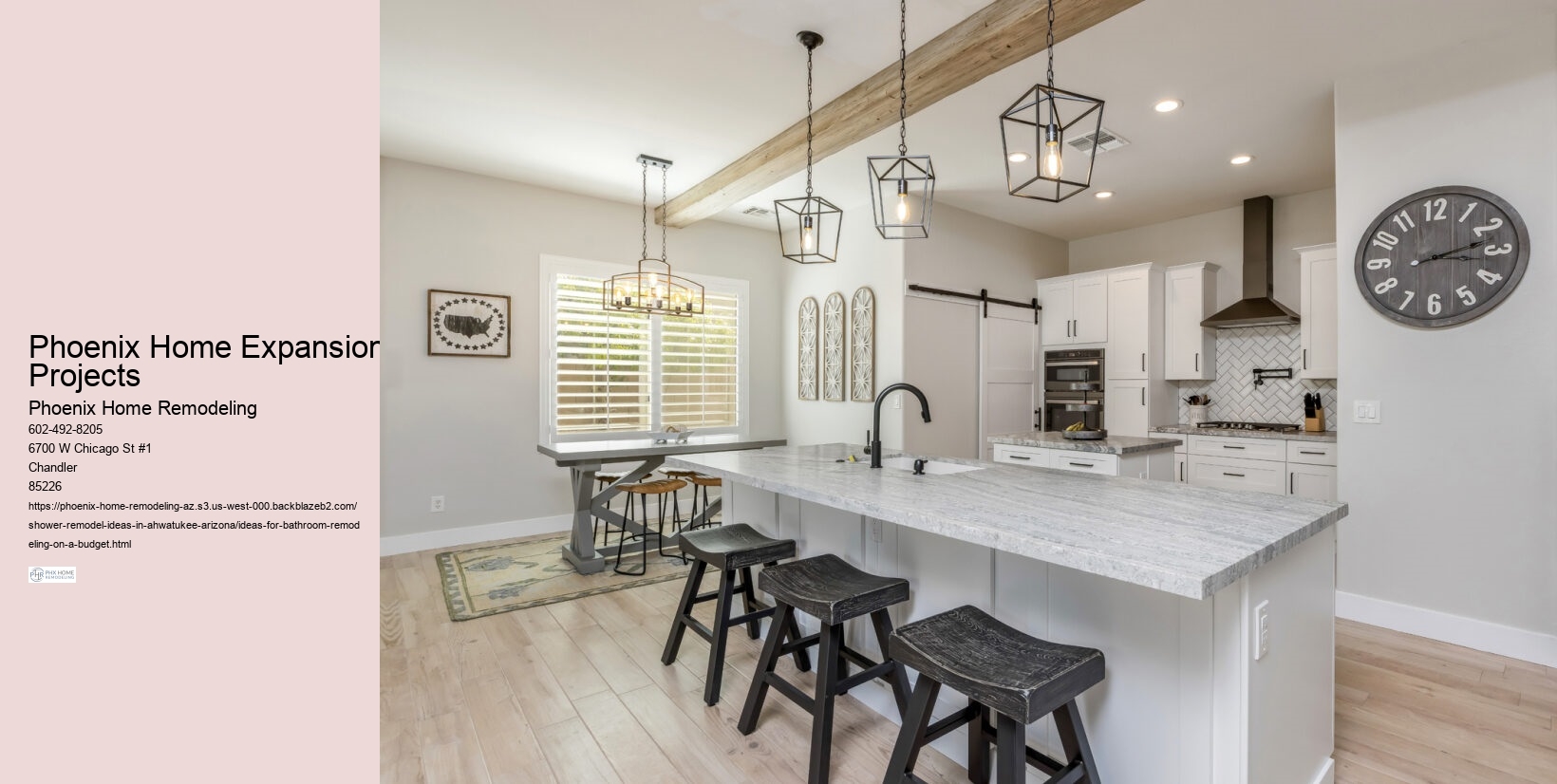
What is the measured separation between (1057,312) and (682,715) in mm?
4511

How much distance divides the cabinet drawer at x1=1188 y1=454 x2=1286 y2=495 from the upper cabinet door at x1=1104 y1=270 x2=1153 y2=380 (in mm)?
784

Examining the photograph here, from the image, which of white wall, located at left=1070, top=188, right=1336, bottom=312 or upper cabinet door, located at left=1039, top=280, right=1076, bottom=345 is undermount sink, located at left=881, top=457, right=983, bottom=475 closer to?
upper cabinet door, located at left=1039, top=280, right=1076, bottom=345

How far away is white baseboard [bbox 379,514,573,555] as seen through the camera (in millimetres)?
3974

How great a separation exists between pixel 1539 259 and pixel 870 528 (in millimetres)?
2774

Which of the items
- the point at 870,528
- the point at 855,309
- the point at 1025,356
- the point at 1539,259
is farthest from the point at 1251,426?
the point at 870,528

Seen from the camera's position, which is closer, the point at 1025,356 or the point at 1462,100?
the point at 1462,100

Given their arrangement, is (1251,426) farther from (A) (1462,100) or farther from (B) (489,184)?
(B) (489,184)

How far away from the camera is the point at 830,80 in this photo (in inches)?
113

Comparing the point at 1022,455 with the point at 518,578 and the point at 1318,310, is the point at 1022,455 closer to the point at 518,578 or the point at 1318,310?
the point at 1318,310

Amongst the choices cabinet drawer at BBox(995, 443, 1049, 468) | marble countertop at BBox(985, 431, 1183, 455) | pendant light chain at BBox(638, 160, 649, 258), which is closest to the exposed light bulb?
marble countertop at BBox(985, 431, 1183, 455)

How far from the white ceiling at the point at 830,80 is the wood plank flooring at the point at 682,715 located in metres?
2.45

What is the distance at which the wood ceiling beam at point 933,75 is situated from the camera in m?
2.12

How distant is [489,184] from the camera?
4.27 m

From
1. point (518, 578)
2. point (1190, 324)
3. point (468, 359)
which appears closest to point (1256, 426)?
point (1190, 324)
